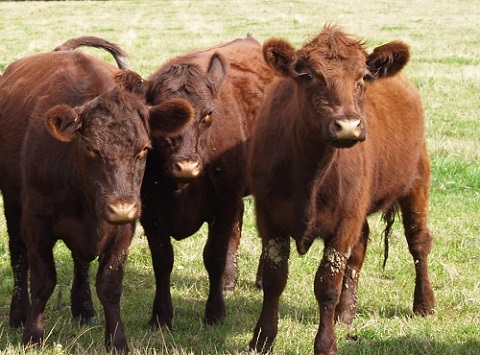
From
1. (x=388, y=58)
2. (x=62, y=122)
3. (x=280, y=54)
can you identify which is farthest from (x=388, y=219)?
(x=62, y=122)

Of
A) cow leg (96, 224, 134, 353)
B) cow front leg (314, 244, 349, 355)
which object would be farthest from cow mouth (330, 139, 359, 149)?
cow leg (96, 224, 134, 353)

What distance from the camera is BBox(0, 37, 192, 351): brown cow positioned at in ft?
16.5

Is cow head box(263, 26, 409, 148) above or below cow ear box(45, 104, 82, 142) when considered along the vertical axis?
above

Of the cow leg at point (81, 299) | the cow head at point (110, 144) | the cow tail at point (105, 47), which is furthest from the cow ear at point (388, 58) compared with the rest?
the cow tail at point (105, 47)

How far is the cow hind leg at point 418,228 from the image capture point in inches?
265

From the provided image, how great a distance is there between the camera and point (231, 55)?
311 inches

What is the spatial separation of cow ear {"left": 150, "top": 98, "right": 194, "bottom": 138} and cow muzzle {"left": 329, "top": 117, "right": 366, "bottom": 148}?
1.08 m

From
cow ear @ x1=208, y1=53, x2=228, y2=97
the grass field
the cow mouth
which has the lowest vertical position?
the grass field

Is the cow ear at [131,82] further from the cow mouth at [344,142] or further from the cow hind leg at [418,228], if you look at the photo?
the cow hind leg at [418,228]

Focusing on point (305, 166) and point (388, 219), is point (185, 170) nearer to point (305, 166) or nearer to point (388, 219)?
point (305, 166)

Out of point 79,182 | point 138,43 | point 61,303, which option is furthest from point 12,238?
point 138,43

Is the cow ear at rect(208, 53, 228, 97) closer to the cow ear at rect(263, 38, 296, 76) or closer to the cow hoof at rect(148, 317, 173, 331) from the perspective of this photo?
the cow ear at rect(263, 38, 296, 76)

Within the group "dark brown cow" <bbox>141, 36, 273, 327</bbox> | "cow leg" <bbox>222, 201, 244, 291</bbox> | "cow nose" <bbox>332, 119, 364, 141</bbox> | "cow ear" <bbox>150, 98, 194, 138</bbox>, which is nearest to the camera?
"cow nose" <bbox>332, 119, 364, 141</bbox>

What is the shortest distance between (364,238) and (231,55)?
7.07 ft
